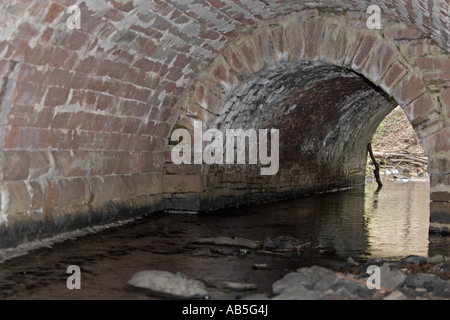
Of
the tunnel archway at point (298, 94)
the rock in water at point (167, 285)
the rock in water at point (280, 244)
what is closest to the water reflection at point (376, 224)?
the rock in water at point (280, 244)

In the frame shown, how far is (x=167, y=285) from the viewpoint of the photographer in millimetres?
4605

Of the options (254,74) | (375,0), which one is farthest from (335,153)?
(375,0)

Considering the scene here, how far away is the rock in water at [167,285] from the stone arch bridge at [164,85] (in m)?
1.68

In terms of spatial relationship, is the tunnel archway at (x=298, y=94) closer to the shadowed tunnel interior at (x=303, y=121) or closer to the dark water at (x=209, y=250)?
the shadowed tunnel interior at (x=303, y=121)

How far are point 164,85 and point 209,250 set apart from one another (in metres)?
2.88

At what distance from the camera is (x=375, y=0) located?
7.09m

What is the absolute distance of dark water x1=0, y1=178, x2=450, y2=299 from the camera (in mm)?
4738

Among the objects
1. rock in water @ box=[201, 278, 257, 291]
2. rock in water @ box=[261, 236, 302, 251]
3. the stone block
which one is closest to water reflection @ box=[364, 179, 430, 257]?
rock in water @ box=[261, 236, 302, 251]

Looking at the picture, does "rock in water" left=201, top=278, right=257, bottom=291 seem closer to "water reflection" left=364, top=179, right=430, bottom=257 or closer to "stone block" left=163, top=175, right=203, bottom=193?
"water reflection" left=364, top=179, right=430, bottom=257

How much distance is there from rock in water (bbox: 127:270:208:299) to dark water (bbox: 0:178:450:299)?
0.33 feet

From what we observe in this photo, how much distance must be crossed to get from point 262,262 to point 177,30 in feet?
10.3
